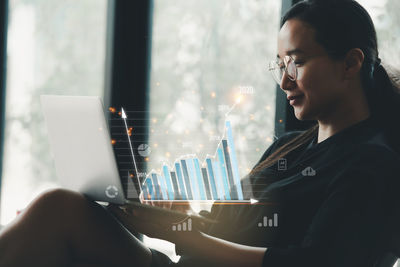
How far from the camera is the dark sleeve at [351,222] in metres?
0.76

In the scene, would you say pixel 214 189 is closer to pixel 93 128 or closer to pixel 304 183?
pixel 304 183

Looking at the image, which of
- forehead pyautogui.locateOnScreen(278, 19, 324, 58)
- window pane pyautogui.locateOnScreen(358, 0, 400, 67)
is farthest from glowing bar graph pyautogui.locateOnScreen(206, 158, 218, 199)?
window pane pyautogui.locateOnScreen(358, 0, 400, 67)

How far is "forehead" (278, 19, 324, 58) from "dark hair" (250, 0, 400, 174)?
1cm

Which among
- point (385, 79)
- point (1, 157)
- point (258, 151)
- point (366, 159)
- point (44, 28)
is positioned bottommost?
point (1, 157)

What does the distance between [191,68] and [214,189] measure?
2.19 ft

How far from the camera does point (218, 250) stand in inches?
32.6

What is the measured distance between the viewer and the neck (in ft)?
3.06

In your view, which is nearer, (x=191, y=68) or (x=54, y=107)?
(x=54, y=107)

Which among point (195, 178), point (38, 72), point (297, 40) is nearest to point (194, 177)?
point (195, 178)

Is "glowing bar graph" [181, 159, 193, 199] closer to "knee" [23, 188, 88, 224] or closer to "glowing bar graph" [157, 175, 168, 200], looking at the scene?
"glowing bar graph" [157, 175, 168, 200]

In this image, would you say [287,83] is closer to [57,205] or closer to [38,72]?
[57,205]

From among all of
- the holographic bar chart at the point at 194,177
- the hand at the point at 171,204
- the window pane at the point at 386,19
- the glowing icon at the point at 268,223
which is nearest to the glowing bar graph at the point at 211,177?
the holographic bar chart at the point at 194,177

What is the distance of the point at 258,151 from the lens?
1608mm

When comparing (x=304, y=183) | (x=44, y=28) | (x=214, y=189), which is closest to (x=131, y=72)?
(x=44, y=28)
